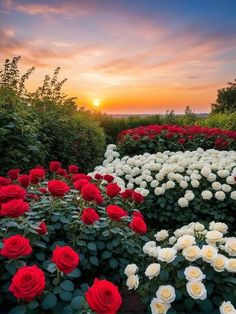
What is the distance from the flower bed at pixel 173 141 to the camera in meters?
8.45

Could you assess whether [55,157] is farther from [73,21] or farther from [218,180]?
[218,180]

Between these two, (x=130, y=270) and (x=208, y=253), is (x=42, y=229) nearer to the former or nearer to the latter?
(x=130, y=270)

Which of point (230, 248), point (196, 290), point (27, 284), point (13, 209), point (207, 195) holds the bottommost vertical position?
point (207, 195)

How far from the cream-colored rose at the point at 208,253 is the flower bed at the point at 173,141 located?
5.71 metres

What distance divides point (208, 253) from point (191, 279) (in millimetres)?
230

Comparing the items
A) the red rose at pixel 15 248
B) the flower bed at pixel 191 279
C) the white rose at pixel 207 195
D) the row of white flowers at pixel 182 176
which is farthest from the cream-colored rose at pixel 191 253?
the white rose at pixel 207 195

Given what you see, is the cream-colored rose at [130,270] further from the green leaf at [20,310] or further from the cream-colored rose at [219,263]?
the green leaf at [20,310]

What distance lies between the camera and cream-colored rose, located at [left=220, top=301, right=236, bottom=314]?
2344mm

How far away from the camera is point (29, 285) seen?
1986 mm

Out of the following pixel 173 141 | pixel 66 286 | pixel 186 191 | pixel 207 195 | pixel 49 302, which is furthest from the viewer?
pixel 173 141

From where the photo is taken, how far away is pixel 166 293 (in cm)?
245

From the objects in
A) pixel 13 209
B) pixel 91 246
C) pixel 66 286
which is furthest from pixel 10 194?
pixel 66 286

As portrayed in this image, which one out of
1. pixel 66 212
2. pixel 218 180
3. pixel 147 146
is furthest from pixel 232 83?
pixel 66 212

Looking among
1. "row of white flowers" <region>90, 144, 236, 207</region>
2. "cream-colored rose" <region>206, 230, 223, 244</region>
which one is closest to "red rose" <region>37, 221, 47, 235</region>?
"cream-colored rose" <region>206, 230, 223, 244</region>
